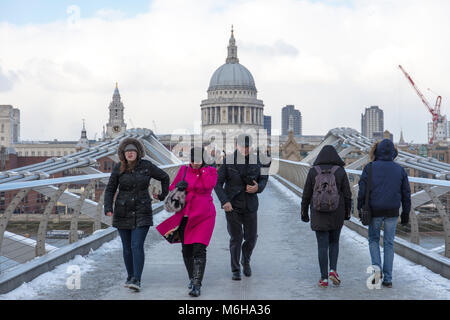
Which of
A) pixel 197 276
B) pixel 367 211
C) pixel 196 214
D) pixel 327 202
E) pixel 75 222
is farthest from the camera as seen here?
pixel 75 222

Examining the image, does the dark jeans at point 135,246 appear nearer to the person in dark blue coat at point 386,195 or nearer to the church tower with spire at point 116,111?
the person in dark blue coat at point 386,195

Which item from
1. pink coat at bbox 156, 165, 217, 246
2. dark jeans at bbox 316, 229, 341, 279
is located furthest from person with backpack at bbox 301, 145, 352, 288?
pink coat at bbox 156, 165, 217, 246

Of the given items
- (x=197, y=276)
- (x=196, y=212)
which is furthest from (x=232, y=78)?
(x=197, y=276)

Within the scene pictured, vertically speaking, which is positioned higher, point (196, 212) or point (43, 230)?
point (196, 212)

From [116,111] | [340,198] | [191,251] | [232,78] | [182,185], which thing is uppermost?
[232,78]

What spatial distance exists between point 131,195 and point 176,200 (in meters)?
0.42

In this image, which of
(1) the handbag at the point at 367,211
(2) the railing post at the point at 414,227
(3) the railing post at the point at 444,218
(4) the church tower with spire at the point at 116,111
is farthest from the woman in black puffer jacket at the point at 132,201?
(4) the church tower with spire at the point at 116,111

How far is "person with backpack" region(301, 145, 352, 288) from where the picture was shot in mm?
6246

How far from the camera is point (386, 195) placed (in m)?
6.28

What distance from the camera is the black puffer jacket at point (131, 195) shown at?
6.01m

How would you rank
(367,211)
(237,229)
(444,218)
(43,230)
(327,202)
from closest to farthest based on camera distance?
1. (327,202)
2. (367,211)
3. (237,229)
4. (43,230)
5. (444,218)

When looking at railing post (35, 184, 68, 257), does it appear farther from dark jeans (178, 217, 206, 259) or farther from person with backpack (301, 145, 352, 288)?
person with backpack (301, 145, 352, 288)

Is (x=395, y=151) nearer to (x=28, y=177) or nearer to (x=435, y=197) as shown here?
(x=435, y=197)

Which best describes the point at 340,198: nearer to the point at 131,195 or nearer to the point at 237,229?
the point at 237,229
